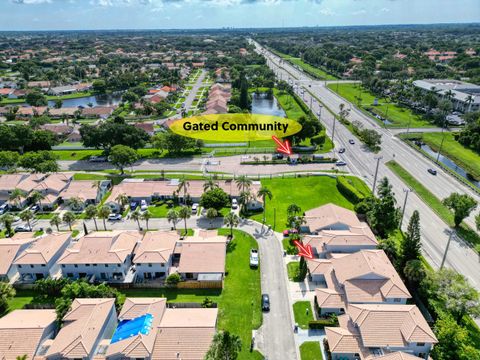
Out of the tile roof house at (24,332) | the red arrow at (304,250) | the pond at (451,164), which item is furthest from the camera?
the pond at (451,164)

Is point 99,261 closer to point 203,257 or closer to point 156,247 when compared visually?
point 156,247

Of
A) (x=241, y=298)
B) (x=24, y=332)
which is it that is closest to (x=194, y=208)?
(x=241, y=298)

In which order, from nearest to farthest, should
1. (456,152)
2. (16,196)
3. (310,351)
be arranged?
(310,351) < (16,196) < (456,152)

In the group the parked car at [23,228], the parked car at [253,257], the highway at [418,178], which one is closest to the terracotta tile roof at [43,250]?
the parked car at [23,228]

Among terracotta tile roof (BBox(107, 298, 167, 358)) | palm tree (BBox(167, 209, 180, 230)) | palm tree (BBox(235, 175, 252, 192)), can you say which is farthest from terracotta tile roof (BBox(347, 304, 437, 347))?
palm tree (BBox(235, 175, 252, 192))

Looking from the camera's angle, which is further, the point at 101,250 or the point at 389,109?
the point at 389,109

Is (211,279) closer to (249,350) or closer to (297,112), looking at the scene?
(249,350)

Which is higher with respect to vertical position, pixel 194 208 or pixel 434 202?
pixel 434 202

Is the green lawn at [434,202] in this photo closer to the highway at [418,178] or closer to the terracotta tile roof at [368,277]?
the highway at [418,178]
